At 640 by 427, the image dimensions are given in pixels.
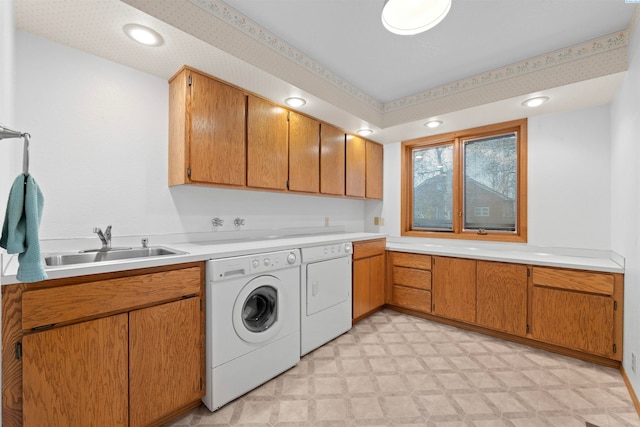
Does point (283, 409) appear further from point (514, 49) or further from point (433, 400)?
point (514, 49)

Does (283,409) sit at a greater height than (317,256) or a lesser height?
lesser

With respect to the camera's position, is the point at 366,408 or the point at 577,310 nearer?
the point at 366,408

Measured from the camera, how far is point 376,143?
3.82 metres

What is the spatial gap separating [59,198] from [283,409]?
1.92 meters

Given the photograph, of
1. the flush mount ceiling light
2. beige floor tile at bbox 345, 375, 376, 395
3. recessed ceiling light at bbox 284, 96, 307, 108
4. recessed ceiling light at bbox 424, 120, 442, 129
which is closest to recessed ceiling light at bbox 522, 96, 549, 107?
recessed ceiling light at bbox 424, 120, 442, 129

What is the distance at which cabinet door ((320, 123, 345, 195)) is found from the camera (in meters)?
2.99

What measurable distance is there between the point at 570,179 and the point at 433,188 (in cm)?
133

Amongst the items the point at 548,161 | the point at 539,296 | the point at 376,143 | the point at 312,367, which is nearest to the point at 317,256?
the point at 312,367

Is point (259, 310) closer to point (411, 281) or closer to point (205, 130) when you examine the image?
point (205, 130)

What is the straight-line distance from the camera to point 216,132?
6.78 feet

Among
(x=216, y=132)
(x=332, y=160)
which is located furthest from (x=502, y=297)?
(x=216, y=132)

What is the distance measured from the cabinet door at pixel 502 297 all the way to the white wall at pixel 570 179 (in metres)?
0.60

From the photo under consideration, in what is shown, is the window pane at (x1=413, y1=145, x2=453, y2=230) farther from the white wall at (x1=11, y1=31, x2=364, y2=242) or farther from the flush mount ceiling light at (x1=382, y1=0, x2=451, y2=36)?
the white wall at (x1=11, y1=31, x2=364, y2=242)

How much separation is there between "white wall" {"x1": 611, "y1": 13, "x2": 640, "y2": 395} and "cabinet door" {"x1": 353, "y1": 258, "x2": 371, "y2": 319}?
6.42ft
